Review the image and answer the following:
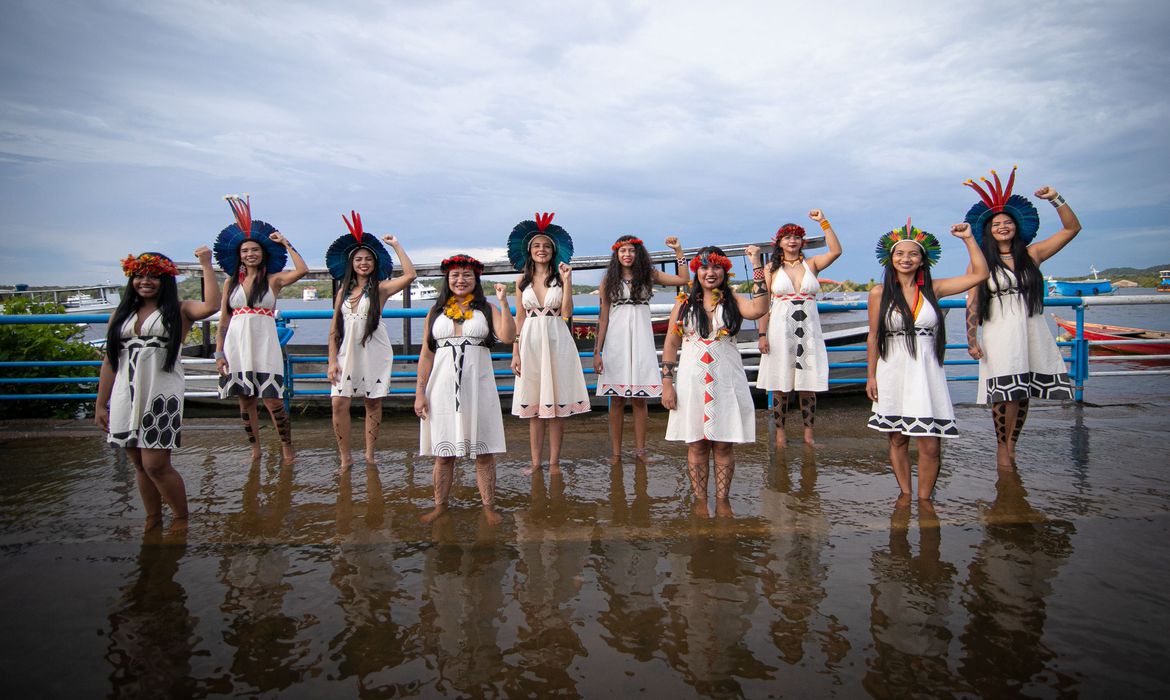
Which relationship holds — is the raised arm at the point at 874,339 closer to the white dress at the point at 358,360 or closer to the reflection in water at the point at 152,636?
the white dress at the point at 358,360

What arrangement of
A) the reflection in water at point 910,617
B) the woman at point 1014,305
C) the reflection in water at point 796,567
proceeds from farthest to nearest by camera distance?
the woman at point 1014,305 < the reflection in water at point 796,567 < the reflection in water at point 910,617

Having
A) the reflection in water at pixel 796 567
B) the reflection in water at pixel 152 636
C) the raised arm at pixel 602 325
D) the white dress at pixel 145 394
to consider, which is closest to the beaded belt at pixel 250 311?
the white dress at pixel 145 394

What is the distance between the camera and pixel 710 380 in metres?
4.00

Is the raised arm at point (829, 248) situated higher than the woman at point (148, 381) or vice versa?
the raised arm at point (829, 248)

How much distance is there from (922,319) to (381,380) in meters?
4.16

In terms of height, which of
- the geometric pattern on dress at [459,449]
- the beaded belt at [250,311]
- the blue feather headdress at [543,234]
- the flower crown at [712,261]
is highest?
the blue feather headdress at [543,234]

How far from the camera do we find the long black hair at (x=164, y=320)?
3797 millimetres

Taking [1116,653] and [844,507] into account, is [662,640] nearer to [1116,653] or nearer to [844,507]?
[1116,653]

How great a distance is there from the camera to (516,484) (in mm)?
4703

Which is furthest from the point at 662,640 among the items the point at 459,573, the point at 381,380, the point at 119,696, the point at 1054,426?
the point at 1054,426

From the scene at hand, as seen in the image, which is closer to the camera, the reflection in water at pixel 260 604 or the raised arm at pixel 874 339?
the reflection in water at pixel 260 604

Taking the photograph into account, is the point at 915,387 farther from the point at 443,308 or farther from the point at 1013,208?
the point at 443,308

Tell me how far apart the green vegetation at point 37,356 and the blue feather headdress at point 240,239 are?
403cm

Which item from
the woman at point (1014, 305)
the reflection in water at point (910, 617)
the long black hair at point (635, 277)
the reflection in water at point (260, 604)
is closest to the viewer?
the reflection in water at point (910, 617)
